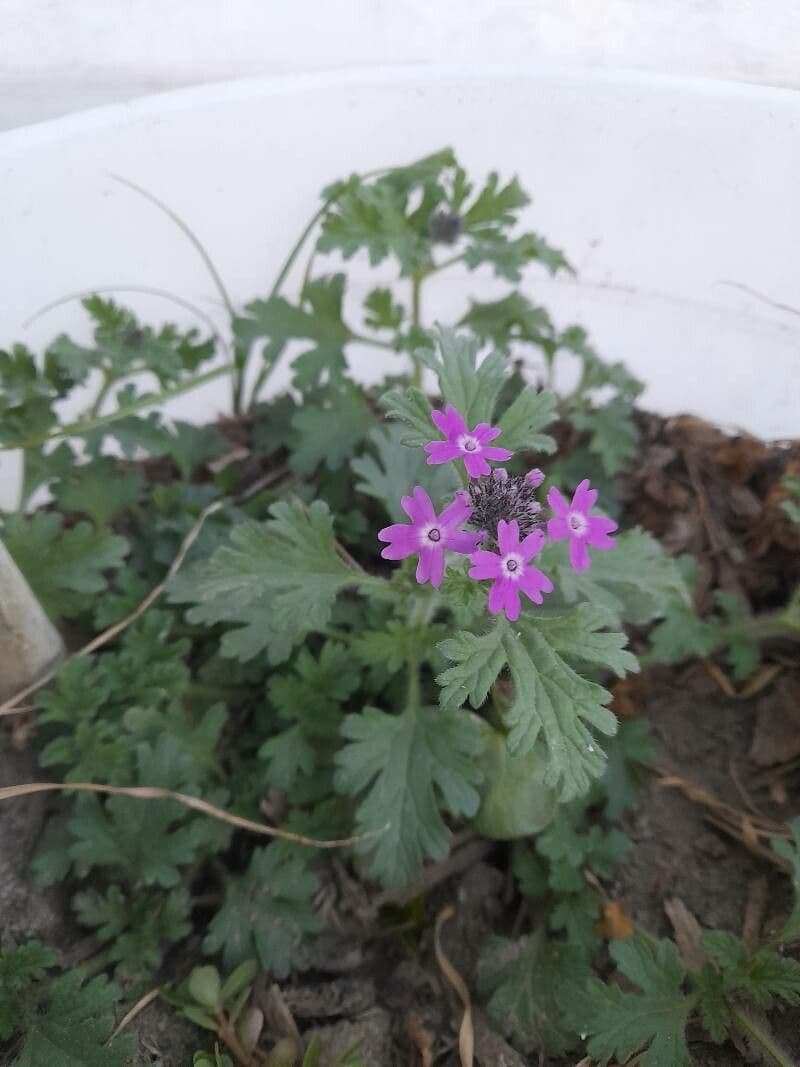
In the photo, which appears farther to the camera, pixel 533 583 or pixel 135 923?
pixel 135 923

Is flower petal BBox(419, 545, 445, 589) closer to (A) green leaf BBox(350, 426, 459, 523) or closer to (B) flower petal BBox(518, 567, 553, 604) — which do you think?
(B) flower petal BBox(518, 567, 553, 604)

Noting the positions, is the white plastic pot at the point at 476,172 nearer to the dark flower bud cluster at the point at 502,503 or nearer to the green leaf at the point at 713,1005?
the dark flower bud cluster at the point at 502,503

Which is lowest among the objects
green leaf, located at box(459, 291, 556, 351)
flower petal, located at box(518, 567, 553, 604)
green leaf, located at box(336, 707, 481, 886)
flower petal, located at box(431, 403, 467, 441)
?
green leaf, located at box(336, 707, 481, 886)

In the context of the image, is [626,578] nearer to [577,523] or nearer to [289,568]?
[577,523]

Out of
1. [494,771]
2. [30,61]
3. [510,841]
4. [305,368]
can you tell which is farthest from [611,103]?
[510,841]

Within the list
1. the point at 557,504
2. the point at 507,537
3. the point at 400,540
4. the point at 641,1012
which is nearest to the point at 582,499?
the point at 557,504

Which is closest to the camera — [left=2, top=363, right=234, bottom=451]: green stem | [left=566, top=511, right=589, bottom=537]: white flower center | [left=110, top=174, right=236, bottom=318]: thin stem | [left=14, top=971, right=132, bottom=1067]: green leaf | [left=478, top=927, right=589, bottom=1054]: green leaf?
[left=566, top=511, right=589, bottom=537]: white flower center

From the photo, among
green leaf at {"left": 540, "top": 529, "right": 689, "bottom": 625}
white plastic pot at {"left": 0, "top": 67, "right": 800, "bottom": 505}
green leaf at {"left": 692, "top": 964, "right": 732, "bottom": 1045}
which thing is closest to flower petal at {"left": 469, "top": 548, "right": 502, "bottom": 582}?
green leaf at {"left": 540, "top": 529, "right": 689, "bottom": 625}
